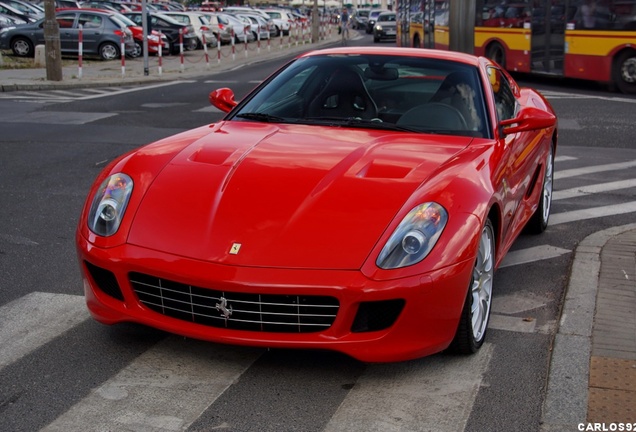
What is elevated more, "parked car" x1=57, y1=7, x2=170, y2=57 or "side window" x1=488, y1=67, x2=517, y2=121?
"side window" x1=488, y1=67, x2=517, y2=121

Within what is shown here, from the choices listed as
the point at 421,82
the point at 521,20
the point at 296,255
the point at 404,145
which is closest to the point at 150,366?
the point at 296,255

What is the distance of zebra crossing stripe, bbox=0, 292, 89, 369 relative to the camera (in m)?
4.95

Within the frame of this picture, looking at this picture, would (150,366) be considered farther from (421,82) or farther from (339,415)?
(421,82)

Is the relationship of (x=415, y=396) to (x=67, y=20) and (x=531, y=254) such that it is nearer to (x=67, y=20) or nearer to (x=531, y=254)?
(x=531, y=254)

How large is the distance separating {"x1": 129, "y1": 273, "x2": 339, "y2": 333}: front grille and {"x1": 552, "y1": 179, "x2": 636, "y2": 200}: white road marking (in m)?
5.49

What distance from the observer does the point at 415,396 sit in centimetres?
441

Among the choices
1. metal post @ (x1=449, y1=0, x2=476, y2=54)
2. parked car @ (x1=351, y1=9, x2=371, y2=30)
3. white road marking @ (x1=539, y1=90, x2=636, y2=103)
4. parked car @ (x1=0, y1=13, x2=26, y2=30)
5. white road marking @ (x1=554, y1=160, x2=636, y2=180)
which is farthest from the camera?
parked car @ (x1=351, y1=9, x2=371, y2=30)

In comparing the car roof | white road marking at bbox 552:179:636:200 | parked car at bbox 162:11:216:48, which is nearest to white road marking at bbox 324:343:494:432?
the car roof

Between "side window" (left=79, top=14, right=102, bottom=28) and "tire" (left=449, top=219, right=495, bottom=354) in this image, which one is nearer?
"tire" (left=449, top=219, right=495, bottom=354)

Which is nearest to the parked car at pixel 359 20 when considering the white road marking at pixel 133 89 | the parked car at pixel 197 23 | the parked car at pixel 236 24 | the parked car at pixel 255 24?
the parked car at pixel 255 24

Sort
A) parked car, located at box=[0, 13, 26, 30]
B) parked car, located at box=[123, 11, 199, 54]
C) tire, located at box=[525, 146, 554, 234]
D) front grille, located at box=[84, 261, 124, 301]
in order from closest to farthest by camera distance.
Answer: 1. front grille, located at box=[84, 261, 124, 301]
2. tire, located at box=[525, 146, 554, 234]
3. parked car, located at box=[0, 13, 26, 30]
4. parked car, located at box=[123, 11, 199, 54]

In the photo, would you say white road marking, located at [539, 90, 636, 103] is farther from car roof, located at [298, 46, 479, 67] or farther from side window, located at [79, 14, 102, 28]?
side window, located at [79, 14, 102, 28]

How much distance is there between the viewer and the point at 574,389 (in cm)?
447

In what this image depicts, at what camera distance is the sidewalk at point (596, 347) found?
4.21 m
